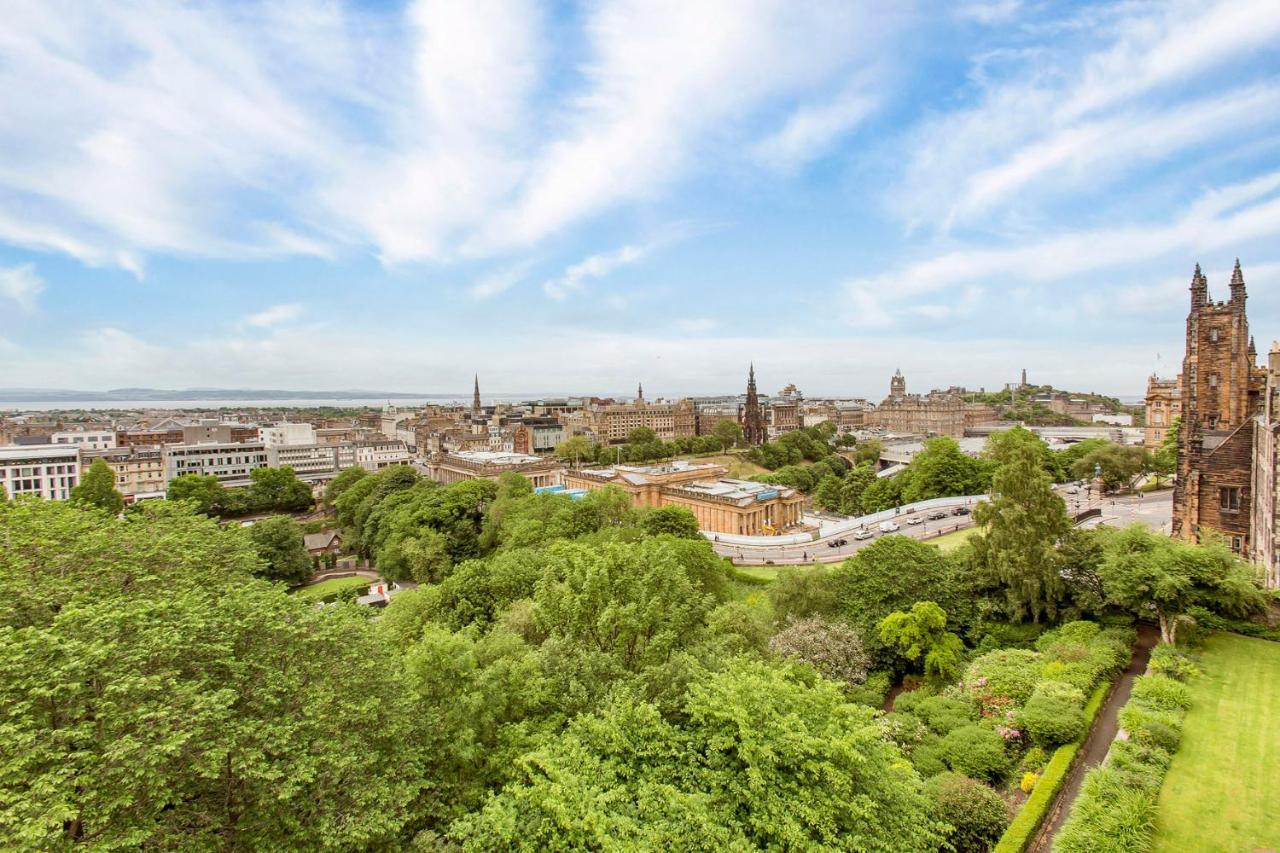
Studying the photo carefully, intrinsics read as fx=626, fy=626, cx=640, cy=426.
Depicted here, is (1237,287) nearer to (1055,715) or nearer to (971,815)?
(1055,715)

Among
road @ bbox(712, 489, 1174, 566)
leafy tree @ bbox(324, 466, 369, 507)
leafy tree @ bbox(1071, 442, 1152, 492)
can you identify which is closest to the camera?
road @ bbox(712, 489, 1174, 566)

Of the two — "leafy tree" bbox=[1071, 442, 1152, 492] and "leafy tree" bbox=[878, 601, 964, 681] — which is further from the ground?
"leafy tree" bbox=[1071, 442, 1152, 492]

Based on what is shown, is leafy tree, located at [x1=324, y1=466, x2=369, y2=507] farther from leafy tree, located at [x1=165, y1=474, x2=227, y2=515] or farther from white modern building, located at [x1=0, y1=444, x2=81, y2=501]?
white modern building, located at [x1=0, y1=444, x2=81, y2=501]

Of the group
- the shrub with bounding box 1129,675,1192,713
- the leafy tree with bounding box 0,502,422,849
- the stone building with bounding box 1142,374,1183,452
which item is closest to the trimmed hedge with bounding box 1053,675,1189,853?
the shrub with bounding box 1129,675,1192,713

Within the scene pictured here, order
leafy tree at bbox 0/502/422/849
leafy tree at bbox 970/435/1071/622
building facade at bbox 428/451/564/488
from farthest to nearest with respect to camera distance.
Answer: building facade at bbox 428/451/564/488
leafy tree at bbox 970/435/1071/622
leafy tree at bbox 0/502/422/849

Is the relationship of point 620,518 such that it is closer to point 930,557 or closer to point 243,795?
point 930,557

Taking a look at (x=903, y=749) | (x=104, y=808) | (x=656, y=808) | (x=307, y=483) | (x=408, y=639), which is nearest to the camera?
(x=104, y=808)

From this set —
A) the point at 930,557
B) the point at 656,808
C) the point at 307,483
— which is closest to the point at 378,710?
the point at 656,808
